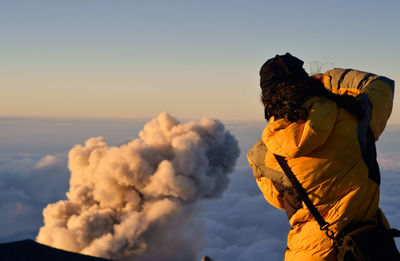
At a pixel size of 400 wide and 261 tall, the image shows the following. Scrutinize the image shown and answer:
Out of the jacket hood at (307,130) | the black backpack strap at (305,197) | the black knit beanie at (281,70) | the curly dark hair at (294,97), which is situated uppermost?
the black knit beanie at (281,70)

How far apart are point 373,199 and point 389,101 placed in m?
1.24

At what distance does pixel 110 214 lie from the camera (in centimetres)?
7356

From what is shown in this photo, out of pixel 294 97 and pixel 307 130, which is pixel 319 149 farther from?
pixel 294 97

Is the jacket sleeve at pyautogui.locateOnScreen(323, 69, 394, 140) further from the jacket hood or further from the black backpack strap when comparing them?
the black backpack strap

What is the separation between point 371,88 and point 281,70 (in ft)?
4.03

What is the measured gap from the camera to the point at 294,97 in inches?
193

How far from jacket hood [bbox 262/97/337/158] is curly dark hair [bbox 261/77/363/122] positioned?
Result: 0.29 feet

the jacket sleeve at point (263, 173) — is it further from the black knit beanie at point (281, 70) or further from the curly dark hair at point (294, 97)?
the black knit beanie at point (281, 70)

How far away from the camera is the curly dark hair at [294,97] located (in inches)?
193

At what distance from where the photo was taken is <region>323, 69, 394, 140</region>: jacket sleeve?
5.32 meters

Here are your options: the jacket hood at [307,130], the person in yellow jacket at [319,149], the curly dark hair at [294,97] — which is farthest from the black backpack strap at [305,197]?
the curly dark hair at [294,97]

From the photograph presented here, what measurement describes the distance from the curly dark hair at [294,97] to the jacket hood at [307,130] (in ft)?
0.29

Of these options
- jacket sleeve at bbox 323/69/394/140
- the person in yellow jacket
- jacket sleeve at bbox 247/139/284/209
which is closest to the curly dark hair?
the person in yellow jacket

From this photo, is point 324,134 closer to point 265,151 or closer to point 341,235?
point 265,151
